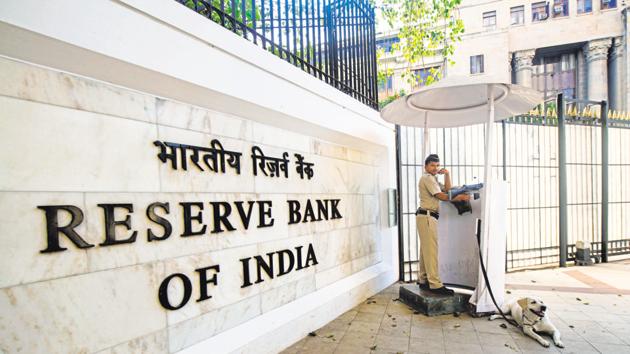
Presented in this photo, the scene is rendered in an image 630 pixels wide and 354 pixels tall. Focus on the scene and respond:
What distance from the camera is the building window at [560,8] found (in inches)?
827

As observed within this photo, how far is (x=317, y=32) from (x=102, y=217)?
12.2 ft

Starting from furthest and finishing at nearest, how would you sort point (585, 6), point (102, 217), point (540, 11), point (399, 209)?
point (540, 11) < point (585, 6) < point (399, 209) < point (102, 217)

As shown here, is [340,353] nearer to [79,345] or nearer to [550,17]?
[79,345]

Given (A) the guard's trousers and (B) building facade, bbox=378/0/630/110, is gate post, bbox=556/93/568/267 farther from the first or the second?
(B) building facade, bbox=378/0/630/110

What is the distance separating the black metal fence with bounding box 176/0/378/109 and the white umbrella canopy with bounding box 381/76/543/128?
94 centimetres

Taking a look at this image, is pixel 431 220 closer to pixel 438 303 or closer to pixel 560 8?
pixel 438 303

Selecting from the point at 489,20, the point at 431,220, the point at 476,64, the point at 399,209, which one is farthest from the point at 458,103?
the point at 489,20

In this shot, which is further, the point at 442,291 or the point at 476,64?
the point at 476,64

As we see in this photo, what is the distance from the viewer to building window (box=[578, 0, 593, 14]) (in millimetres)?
20500

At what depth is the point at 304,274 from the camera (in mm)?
3916

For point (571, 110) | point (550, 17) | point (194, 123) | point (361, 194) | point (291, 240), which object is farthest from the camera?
point (550, 17)

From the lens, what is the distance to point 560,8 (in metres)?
21.2

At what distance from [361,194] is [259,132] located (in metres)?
2.39

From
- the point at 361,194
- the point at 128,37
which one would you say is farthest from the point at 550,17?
the point at 128,37
